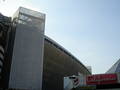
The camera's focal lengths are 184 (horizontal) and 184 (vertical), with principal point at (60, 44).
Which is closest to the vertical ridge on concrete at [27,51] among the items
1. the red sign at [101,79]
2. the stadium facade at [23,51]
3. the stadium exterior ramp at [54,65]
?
the stadium facade at [23,51]

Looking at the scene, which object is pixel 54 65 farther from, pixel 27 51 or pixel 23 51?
pixel 23 51

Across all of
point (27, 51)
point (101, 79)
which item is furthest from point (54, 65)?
point (101, 79)

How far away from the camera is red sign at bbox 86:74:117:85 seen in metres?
27.9

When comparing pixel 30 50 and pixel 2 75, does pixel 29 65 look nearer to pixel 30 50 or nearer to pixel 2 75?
pixel 30 50

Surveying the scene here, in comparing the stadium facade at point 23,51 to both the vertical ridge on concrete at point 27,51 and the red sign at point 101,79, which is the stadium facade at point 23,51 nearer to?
the vertical ridge on concrete at point 27,51

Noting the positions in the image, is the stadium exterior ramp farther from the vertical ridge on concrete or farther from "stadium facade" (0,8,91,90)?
the vertical ridge on concrete

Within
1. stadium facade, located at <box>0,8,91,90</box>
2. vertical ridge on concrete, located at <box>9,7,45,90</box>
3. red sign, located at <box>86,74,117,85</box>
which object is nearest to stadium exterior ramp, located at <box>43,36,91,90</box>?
stadium facade, located at <box>0,8,91,90</box>

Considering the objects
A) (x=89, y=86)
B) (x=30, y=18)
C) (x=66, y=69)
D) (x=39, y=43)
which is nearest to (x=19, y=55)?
(x=39, y=43)

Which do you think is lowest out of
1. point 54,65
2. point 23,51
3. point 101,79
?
point 101,79

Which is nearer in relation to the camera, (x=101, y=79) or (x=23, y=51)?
(x=101, y=79)

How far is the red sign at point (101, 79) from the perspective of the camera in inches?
1099

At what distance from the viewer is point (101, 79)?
28.9 metres

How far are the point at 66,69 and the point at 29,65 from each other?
102 ft

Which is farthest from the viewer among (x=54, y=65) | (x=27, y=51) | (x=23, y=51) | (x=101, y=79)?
(x=54, y=65)
